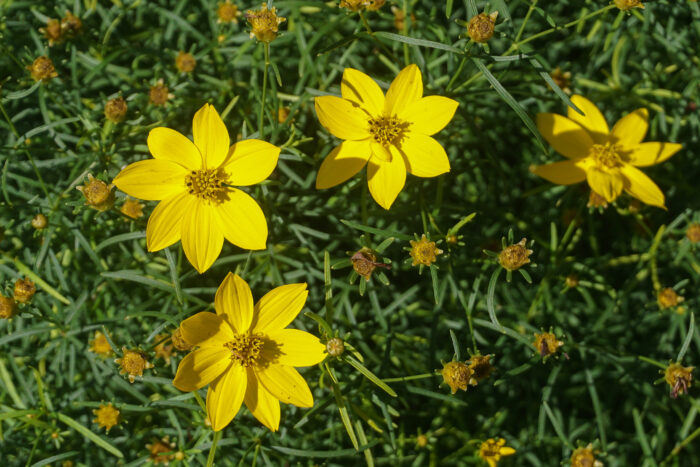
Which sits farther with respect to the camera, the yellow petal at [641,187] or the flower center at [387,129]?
the yellow petal at [641,187]

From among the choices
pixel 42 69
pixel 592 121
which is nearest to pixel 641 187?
pixel 592 121

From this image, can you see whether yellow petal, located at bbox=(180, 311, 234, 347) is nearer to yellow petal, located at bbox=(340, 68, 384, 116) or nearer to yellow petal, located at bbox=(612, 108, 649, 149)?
yellow petal, located at bbox=(340, 68, 384, 116)

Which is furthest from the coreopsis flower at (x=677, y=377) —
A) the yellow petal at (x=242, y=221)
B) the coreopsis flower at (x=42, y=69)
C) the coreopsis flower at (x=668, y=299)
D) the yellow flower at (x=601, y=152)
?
the coreopsis flower at (x=42, y=69)

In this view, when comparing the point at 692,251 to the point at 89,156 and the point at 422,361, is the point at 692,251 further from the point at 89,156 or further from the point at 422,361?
the point at 89,156

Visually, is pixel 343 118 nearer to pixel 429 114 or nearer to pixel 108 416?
pixel 429 114

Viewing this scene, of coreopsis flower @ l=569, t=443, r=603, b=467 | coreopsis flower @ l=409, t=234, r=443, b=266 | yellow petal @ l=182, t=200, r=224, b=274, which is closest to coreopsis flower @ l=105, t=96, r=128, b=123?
yellow petal @ l=182, t=200, r=224, b=274

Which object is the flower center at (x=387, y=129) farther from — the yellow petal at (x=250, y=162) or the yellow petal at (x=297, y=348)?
the yellow petal at (x=297, y=348)

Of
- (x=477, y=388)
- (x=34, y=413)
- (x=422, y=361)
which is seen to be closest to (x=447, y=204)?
(x=422, y=361)
